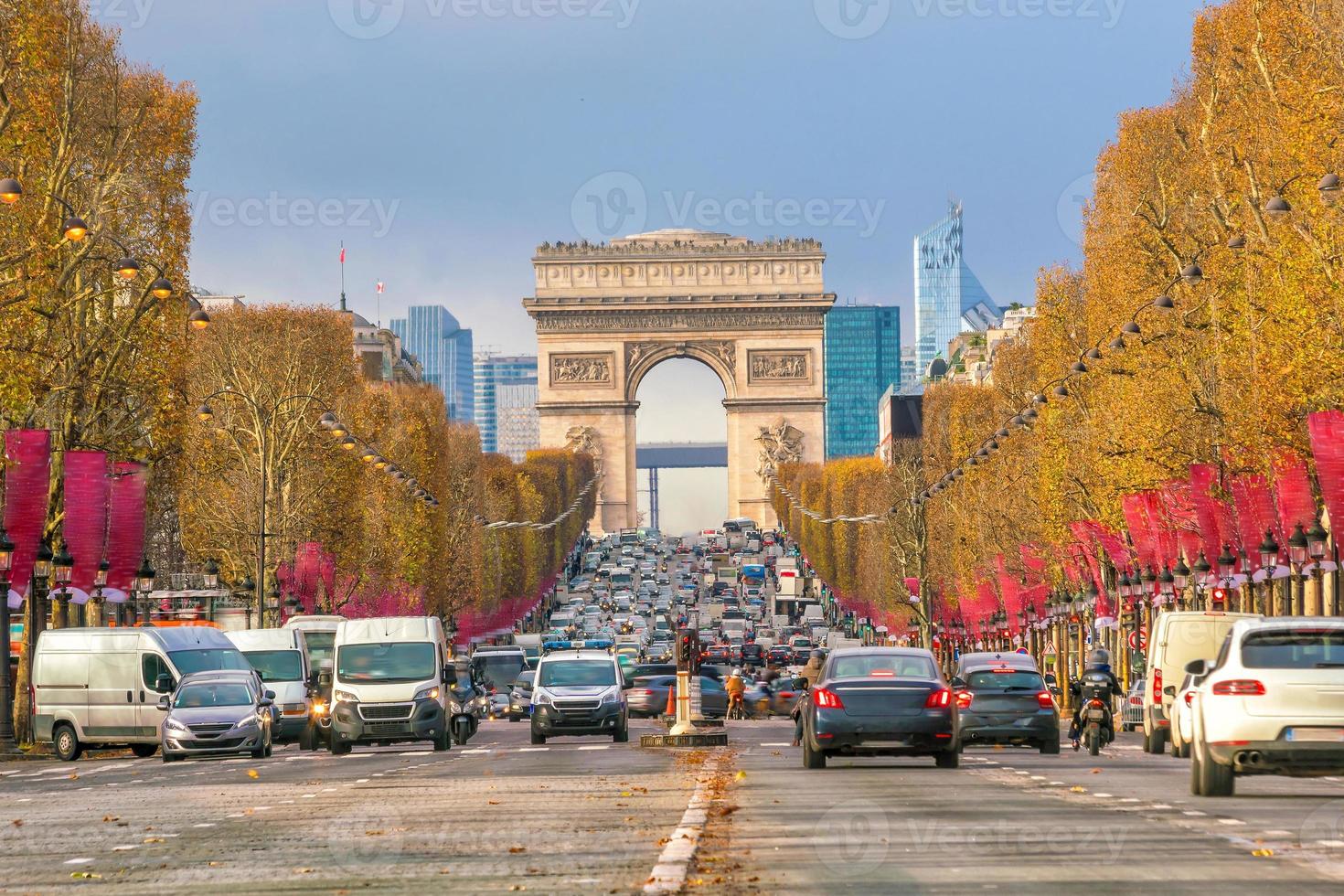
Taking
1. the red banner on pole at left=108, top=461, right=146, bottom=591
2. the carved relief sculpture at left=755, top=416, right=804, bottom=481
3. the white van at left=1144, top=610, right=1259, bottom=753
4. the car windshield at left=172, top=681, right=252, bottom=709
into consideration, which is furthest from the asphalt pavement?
the carved relief sculpture at left=755, top=416, right=804, bottom=481

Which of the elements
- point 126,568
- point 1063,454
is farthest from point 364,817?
point 1063,454

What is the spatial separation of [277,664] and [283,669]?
7.0 inches

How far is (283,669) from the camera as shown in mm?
48219

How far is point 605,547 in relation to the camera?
173 m

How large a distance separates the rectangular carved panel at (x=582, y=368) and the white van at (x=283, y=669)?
125248 millimetres

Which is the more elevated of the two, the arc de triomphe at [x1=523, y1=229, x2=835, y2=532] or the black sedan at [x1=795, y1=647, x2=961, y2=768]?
the arc de triomphe at [x1=523, y1=229, x2=835, y2=532]

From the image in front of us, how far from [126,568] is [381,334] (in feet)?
366

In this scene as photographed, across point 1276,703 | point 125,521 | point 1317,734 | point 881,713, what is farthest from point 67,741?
point 1317,734

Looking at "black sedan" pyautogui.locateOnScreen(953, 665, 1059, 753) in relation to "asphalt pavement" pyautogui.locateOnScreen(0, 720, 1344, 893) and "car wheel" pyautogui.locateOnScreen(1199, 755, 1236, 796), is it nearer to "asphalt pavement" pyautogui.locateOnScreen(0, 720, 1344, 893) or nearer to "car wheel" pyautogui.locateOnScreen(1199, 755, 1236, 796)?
"asphalt pavement" pyautogui.locateOnScreen(0, 720, 1344, 893)

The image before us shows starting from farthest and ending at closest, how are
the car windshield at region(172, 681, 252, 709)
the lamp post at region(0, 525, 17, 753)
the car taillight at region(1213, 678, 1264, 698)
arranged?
1. the lamp post at region(0, 525, 17, 753)
2. the car windshield at region(172, 681, 252, 709)
3. the car taillight at region(1213, 678, 1264, 698)

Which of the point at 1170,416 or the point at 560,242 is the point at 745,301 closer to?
the point at 560,242

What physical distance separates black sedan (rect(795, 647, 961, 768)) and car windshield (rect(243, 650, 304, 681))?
73.2 feet

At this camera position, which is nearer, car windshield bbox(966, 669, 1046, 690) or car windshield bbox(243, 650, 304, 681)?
car windshield bbox(966, 669, 1046, 690)

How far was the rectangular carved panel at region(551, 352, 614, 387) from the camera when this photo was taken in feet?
570
